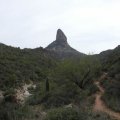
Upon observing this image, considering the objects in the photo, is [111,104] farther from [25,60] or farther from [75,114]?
[25,60]

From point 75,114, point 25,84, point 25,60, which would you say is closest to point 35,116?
point 75,114

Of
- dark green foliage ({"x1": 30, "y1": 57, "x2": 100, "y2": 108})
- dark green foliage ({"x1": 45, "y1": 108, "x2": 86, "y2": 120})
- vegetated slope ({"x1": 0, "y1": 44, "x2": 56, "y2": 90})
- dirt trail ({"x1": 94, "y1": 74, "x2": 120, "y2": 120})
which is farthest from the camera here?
vegetated slope ({"x1": 0, "y1": 44, "x2": 56, "y2": 90})

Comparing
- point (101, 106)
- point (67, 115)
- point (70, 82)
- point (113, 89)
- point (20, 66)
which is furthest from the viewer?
point (20, 66)

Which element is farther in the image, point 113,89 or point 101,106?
point 113,89

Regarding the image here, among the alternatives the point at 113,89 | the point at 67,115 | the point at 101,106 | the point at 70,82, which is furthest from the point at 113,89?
the point at 67,115

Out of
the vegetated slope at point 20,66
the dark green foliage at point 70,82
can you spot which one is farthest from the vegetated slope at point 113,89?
the vegetated slope at point 20,66

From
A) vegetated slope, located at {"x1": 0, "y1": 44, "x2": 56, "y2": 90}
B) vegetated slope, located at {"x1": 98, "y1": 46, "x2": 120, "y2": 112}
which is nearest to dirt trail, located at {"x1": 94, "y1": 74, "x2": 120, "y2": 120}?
vegetated slope, located at {"x1": 98, "y1": 46, "x2": 120, "y2": 112}

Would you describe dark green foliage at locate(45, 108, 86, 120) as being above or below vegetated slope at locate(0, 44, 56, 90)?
below

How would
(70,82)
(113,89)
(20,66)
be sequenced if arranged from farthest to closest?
(20,66)
(70,82)
(113,89)

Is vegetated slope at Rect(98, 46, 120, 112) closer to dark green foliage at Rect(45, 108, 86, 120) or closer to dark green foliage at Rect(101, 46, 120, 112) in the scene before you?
dark green foliage at Rect(101, 46, 120, 112)

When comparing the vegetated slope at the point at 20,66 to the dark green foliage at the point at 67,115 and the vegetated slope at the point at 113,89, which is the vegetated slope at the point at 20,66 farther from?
the dark green foliage at the point at 67,115

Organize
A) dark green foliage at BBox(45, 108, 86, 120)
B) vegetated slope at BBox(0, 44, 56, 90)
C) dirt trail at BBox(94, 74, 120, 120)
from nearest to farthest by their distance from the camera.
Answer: dark green foliage at BBox(45, 108, 86, 120) < dirt trail at BBox(94, 74, 120, 120) < vegetated slope at BBox(0, 44, 56, 90)

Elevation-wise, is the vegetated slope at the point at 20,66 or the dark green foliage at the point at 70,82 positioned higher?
the vegetated slope at the point at 20,66

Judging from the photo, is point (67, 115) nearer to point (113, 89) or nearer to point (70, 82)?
point (113, 89)
